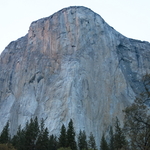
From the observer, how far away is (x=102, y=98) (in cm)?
5459

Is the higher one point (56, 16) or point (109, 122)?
point (56, 16)

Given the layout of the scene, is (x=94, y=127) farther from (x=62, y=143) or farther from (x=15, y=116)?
(x=15, y=116)

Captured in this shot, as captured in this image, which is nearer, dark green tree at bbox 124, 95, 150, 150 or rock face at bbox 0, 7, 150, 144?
dark green tree at bbox 124, 95, 150, 150

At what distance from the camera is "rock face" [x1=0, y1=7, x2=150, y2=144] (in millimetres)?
50188

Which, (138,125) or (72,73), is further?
(72,73)

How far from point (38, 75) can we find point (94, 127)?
68.0 feet

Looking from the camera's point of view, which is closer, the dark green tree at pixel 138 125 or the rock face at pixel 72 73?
the dark green tree at pixel 138 125

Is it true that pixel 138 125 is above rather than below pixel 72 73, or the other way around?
below

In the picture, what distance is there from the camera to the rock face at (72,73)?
50188 mm

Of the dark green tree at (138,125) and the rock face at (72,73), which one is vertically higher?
the rock face at (72,73)

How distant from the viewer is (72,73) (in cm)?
5291

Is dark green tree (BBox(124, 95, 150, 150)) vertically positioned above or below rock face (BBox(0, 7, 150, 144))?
below

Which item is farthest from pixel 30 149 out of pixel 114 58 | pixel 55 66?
pixel 114 58

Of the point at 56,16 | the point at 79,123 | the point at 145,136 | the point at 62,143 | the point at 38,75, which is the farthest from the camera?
the point at 56,16
